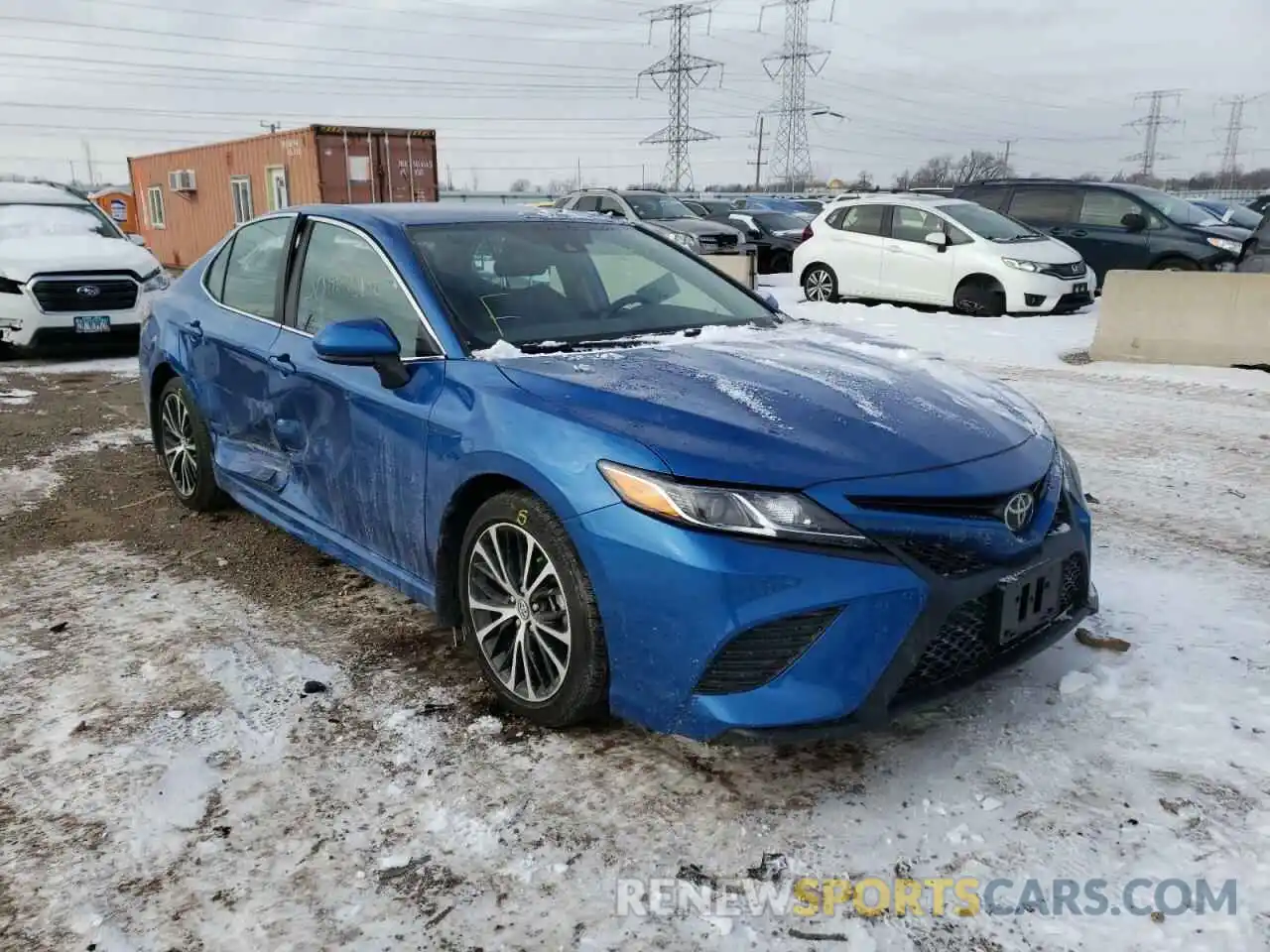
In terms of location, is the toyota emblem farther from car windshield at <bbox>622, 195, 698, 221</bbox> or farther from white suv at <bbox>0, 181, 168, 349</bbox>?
car windshield at <bbox>622, 195, 698, 221</bbox>

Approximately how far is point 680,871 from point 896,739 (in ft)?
2.80

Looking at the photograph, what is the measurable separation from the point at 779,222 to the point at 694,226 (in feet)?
13.6

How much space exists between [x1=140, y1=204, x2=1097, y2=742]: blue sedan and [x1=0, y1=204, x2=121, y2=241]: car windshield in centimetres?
827

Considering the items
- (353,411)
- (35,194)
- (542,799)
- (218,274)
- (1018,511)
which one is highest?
(35,194)

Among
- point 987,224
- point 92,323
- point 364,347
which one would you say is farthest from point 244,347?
point 987,224

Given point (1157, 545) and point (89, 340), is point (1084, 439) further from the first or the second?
point (89, 340)

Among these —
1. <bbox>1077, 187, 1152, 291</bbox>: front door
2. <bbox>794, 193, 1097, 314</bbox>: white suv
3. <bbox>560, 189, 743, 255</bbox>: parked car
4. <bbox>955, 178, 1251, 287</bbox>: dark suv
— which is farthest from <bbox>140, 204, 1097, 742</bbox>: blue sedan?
<bbox>560, 189, 743, 255</bbox>: parked car

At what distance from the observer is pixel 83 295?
32.2 ft

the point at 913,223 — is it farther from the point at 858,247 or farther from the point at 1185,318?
the point at 1185,318

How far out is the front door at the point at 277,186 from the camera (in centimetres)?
1889

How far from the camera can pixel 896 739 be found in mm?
2844

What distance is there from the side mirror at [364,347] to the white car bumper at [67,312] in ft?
24.6

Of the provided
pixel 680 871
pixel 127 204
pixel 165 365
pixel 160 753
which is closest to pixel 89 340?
pixel 165 365

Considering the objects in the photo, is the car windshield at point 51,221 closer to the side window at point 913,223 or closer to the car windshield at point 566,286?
the car windshield at point 566,286
